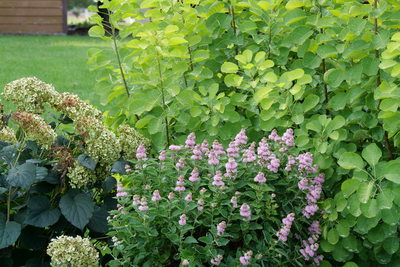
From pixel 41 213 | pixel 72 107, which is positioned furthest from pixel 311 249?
pixel 72 107

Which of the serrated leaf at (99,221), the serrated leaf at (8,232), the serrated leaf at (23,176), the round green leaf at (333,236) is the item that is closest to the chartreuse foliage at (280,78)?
the round green leaf at (333,236)

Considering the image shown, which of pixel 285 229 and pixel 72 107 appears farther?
pixel 72 107

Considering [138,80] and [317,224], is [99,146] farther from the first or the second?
[317,224]

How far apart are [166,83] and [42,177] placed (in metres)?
0.74

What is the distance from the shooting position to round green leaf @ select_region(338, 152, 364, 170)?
1.53 m

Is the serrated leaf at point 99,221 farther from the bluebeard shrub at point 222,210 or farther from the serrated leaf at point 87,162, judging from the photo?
the serrated leaf at point 87,162

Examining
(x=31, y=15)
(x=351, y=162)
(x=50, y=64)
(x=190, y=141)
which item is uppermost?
(x=351, y=162)

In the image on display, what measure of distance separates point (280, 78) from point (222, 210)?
2.36 feet

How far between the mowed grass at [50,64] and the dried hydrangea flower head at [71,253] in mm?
3125

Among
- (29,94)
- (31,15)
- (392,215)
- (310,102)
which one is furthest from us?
(31,15)

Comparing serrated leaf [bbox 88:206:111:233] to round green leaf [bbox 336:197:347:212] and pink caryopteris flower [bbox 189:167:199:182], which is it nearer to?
pink caryopteris flower [bbox 189:167:199:182]

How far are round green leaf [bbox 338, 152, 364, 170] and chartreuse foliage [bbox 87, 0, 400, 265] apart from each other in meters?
0.01

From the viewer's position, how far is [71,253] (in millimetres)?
1544

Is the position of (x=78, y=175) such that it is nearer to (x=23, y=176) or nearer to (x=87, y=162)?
(x=87, y=162)
